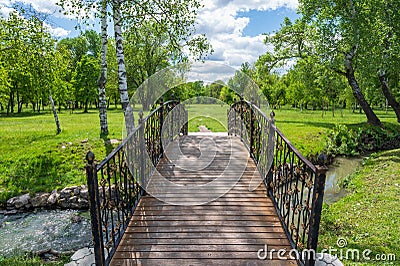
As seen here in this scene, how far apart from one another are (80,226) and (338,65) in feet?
36.0

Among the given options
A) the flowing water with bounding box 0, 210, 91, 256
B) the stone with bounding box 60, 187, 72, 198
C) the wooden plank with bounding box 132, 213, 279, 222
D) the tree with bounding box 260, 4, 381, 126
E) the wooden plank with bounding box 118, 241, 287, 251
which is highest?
the tree with bounding box 260, 4, 381, 126

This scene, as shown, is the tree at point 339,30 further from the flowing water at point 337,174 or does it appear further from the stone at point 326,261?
the stone at point 326,261

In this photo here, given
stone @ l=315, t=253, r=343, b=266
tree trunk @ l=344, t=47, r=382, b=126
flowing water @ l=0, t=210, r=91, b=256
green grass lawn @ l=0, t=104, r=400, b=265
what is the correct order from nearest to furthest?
stone @ l=315, t=253, r=343, b=266 < green grass lawn @ l=0, t=104, r=400, b=265 < flowing water @ l=0, t=210, r=91, b=256 < tree trunk @ l=344, t=47, r=382, b=126

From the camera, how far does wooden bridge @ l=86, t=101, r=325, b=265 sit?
109 inches

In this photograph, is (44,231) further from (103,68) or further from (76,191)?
(103,68)

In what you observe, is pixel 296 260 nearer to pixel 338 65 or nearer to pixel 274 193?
pixel 274 193

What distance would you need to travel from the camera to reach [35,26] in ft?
25.5

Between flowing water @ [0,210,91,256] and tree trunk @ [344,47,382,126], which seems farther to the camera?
tree trunk @ [344,47,382,126]

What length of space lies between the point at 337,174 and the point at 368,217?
412 cm

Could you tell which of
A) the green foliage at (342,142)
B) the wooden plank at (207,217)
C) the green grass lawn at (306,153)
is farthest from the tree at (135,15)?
the green foliage at (342,142)

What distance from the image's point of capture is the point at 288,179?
3682mm

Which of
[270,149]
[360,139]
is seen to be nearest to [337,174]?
[360,139]

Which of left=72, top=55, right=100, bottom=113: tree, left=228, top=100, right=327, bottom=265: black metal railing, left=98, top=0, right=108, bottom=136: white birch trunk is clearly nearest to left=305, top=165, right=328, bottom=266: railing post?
left=228, top=100, right=327, bottom=265: black metal railing
